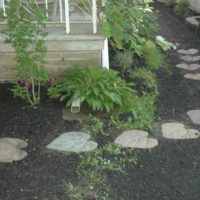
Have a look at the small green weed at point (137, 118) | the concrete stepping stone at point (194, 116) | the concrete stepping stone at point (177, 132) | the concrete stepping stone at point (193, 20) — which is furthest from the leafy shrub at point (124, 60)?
the concrete stepping stone at point (193, 20)

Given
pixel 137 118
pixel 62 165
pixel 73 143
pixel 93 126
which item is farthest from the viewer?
pixel 137 118

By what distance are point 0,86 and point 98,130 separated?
1444mm

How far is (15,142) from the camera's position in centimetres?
355

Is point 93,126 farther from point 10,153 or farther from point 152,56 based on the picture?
point 152,56

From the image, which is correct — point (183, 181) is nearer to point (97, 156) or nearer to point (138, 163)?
point (138, 163)

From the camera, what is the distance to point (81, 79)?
13.7ft

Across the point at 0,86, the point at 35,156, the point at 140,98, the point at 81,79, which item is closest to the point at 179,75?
the point at 140,98

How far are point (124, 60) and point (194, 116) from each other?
1.40 m

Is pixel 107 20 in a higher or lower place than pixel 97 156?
higher

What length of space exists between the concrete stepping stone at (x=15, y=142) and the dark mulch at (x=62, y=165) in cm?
6

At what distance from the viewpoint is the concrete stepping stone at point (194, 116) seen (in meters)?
4.12

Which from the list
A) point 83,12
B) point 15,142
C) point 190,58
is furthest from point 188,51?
point 15,142

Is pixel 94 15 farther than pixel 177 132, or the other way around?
pixel 94 15

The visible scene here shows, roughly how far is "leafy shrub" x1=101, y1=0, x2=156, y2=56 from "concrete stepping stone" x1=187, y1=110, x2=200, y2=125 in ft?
3.81
